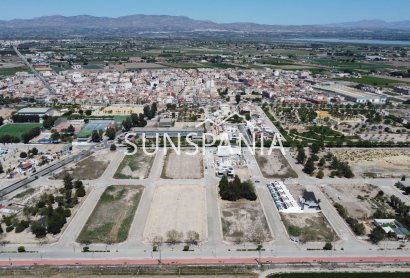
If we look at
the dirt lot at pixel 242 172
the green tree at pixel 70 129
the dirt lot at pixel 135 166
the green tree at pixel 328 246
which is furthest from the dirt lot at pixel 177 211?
the green tree at pixel 70 129

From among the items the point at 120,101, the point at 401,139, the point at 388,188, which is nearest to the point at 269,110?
the point at 401,139

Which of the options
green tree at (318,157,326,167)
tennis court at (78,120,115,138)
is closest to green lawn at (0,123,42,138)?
tennis court at (78,120,115,138)

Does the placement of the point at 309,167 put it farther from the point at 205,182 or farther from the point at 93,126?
the point at 93,126

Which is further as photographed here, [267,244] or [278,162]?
[278,162]

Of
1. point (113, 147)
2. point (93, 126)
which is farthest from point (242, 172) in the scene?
point (93, 126)

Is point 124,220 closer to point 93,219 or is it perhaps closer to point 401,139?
point 93,219

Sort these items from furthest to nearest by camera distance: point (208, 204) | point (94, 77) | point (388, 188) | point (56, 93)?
point (94, 77)
point (56, 93)
point (388, 188)
point (208, 204)
